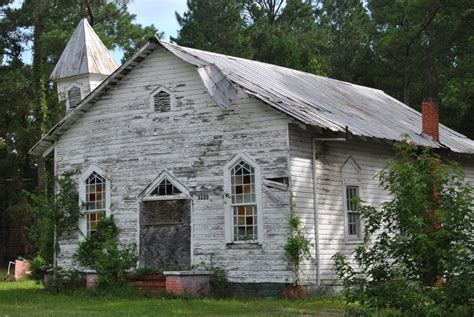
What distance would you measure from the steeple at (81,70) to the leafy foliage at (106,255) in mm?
9128

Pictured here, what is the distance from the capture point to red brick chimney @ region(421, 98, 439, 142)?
24438 mm

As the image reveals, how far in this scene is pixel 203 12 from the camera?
171 feet

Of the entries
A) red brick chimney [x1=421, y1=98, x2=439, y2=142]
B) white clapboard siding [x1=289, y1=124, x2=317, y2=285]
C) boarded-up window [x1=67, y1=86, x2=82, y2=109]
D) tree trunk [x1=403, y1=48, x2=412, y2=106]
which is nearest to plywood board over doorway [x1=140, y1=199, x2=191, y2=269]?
white clapboard siding [x1=289, y1=124, x2=317, y2=285]

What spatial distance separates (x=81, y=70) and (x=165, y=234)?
1123 centimetres

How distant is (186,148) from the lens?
20938mm

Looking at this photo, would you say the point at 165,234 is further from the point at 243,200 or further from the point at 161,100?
the point at 161,100

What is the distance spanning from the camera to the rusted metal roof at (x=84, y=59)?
30413 mm

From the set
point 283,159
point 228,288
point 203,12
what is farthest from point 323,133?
point 203,12

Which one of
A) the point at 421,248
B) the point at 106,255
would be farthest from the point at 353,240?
the point at 421,248

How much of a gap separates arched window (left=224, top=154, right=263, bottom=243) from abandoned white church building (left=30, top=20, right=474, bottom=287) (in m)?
0.03

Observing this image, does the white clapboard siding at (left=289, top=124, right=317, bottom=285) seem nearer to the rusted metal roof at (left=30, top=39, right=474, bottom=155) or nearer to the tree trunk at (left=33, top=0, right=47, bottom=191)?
the rusted metal roof at (left=30, top=39, right=474, bottom=155)

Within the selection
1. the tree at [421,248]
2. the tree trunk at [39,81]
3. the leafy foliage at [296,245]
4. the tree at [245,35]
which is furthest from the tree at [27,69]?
the tree at [421,248]

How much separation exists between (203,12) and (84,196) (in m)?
31.1

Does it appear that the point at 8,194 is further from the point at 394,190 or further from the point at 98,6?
the point at 394,190
